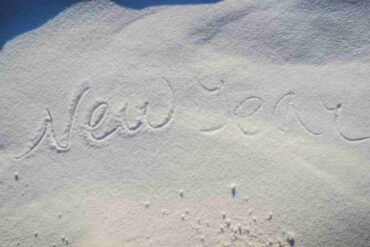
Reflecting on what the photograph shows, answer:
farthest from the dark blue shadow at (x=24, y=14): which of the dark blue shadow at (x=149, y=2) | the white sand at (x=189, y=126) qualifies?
the dark blue shadow at (x=149, y=2)

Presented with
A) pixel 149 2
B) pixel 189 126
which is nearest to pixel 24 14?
pixel 149 2

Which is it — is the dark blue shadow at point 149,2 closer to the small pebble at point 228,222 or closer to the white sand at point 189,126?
the white sand at point 189,126

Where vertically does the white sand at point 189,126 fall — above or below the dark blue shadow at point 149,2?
below

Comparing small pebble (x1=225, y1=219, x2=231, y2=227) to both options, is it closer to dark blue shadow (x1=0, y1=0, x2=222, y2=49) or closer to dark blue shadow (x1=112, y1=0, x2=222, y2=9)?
dark blue shadow (x1=112, y1=0, x2=222, y2=9)

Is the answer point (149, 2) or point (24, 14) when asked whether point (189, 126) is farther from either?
point (24, 14)

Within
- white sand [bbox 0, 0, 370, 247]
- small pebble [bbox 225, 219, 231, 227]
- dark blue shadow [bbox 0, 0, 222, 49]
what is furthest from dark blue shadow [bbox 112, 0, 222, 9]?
small pebble [bbox 225, 219, 231, 227]

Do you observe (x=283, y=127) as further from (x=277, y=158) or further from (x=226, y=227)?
(x=226, y=227)

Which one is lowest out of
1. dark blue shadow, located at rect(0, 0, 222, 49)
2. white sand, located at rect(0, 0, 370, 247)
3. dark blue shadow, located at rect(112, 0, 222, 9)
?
white sand, located at rect(0, 0, 370, 247)

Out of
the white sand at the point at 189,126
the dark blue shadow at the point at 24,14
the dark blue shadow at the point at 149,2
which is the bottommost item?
the white sand at the point at 189,126
